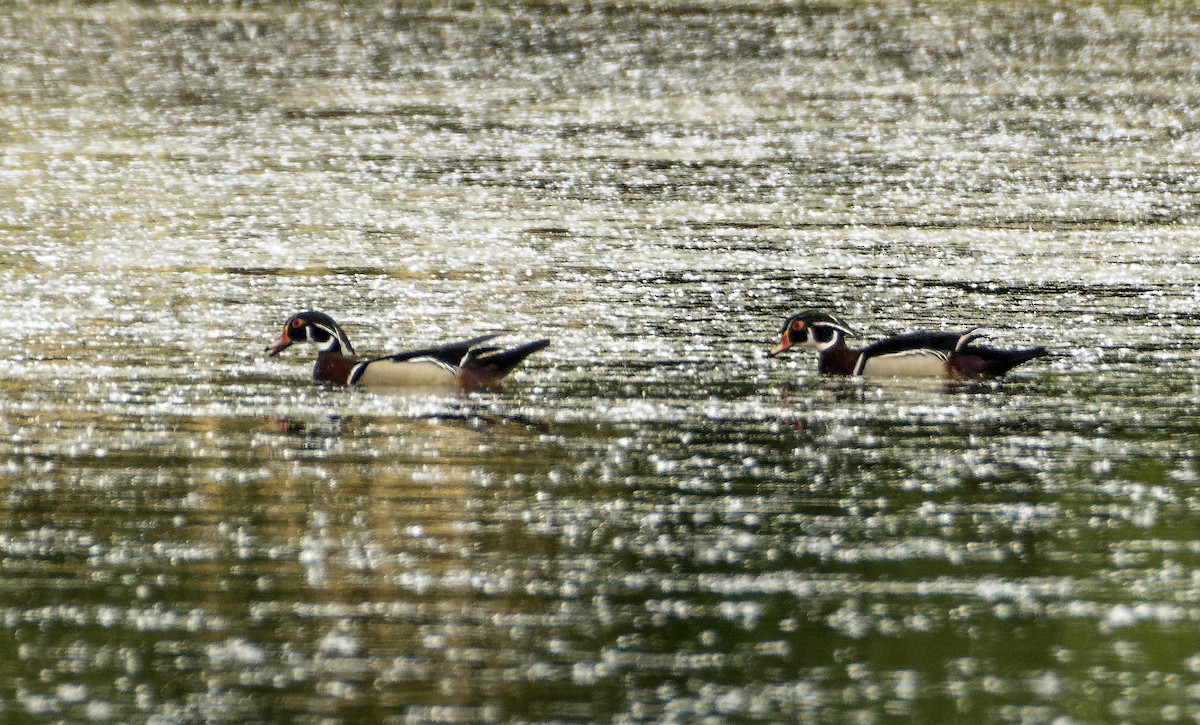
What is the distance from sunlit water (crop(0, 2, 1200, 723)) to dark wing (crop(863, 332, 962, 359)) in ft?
1.12

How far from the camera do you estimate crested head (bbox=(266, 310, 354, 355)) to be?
1714 cm

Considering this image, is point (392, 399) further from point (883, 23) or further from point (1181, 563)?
point (883, 23)

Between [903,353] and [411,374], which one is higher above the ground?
[903,353]

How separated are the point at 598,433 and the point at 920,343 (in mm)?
3276

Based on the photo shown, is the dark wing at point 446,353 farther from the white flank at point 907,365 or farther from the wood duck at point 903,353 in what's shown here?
the white flank at point 907,365

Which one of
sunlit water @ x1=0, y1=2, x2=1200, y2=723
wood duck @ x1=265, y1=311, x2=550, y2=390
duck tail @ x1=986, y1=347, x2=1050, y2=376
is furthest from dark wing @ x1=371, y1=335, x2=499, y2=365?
duck tail @ x1=986, y1=347, x2=1050, y2=376

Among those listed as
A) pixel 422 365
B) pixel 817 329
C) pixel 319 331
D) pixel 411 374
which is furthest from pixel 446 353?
pixel 817 329

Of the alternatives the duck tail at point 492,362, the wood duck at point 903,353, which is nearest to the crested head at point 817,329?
the wood duck at point 903,353

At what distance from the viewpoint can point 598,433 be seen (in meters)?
14.9

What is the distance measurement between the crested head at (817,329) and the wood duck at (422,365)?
200 centimetres

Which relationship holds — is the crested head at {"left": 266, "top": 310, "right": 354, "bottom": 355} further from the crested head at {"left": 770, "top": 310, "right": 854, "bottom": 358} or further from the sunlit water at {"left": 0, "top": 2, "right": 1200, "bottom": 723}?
the crested head at {"left": 770, "top": 310, "right": 854, "bottom": 358}

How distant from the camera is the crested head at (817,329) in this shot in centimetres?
1744

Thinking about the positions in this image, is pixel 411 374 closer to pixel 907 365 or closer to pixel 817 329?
pixel 817 329

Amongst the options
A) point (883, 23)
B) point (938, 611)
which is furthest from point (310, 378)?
point (883, 23)
